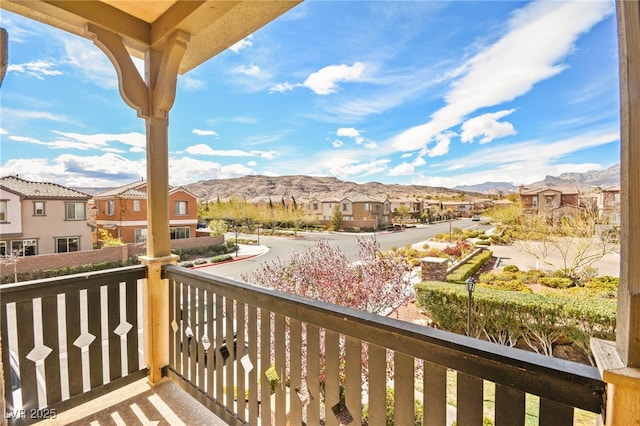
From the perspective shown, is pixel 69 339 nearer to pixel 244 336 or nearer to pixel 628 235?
pixel 244 336

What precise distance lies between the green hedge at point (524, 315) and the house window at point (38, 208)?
125 inches

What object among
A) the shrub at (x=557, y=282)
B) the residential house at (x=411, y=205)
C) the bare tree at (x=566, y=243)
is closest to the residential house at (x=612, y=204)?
the bare tree at (x=566, y=243)

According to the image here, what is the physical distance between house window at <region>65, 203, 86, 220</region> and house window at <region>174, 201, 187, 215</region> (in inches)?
38.3

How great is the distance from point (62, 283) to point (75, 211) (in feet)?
1.73

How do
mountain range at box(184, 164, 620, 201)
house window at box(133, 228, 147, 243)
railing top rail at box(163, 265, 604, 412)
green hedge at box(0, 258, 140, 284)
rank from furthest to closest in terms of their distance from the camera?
mountain range at box(184, 164, 620, 201) < house window at box(133, 228, 147, 243) < green hedge at box(0, 258, 140, 284) < railing top rail at box(163, 265, 604, 412)

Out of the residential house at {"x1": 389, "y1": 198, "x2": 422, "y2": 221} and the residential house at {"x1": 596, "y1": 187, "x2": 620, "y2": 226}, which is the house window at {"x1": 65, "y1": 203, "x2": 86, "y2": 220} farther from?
the residential house at {"x1": 389, "y1": 198, "x2": 422, "y2": 221}

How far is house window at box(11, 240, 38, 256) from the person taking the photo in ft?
5.05

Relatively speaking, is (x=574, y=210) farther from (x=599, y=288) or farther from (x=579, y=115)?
(x=579, y=115)

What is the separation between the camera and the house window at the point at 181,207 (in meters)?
2.98

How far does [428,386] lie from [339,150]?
24.3ft

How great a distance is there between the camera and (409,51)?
379cm

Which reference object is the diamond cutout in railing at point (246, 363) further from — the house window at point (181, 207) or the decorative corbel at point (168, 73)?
the house window at point (181, 207)

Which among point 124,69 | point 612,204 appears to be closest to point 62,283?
point 124,69

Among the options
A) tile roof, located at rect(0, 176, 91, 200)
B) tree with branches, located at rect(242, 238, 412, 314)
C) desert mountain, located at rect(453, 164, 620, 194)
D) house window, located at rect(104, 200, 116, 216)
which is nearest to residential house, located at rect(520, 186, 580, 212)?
desert mountain, located at rect(453, 164, 620, 194)
